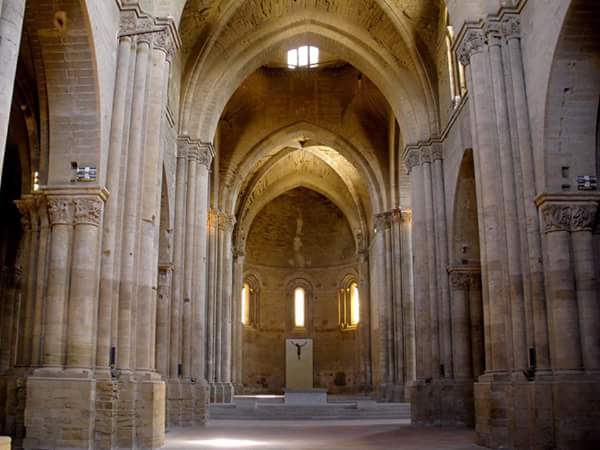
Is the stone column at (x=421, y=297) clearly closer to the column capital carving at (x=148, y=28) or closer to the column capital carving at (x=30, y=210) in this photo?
the column capital carving at (x=148, y=28)

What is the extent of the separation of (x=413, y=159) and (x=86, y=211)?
1277 centimetres

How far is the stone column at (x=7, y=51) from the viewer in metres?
8.67

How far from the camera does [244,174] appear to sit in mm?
34375

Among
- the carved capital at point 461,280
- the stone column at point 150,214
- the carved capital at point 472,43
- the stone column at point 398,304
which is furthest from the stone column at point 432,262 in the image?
the stone column at point 150,214

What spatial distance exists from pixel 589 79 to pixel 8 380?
12.5 metres

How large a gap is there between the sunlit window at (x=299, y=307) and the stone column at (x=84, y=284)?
34.1 meters

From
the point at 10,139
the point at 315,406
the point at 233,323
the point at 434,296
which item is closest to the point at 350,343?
the point at 233,323

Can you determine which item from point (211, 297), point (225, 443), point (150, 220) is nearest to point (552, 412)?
point (225, 443)

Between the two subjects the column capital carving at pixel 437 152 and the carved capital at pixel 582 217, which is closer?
the carved capital at pixel 582 217

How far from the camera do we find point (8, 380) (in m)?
13.3

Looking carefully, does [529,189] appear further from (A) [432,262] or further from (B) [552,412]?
(A) [432,262]

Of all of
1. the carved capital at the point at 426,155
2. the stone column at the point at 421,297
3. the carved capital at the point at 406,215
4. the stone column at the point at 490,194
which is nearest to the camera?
the stone column at the point at 490,194

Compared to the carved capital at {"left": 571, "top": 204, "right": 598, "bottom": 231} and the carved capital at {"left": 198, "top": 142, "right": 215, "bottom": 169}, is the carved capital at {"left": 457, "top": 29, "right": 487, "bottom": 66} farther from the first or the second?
the carved capital at {"left": 198, "top": 142, "right": 215, "bottom": 169}

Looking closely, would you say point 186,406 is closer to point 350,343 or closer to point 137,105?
point 137,105
